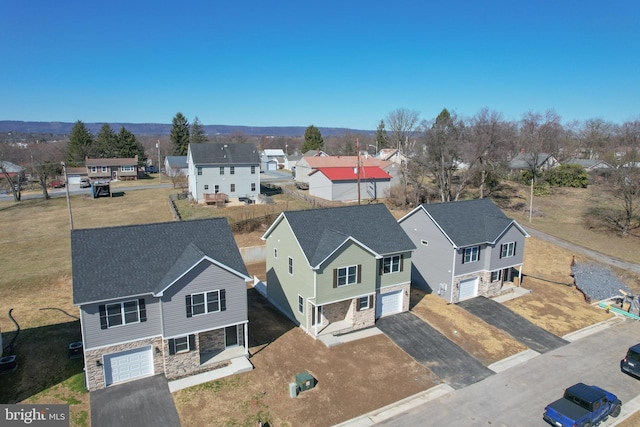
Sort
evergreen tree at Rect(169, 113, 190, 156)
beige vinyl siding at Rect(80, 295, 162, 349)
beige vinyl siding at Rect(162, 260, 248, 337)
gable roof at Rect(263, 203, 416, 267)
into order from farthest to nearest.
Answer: evergreen tree at Rect(169, 113, 190, 156) < gable roof at Rect(263, 203, 416, 267) < beige vinyl siding at Rect(162, 260, 248, 337) < beige vinyl siding at Rect(80, 295, 162, 349)

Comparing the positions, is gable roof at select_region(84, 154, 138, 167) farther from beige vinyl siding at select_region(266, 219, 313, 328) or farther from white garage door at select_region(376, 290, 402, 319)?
white garage door at select_region(376, 290, 402, 319)

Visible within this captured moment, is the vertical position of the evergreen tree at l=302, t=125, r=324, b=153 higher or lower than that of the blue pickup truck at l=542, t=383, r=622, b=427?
higher

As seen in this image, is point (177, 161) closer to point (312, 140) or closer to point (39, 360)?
point (312, 140)

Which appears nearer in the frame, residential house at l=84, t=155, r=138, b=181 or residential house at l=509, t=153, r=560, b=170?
residential house at l=509, t=153, r=560, b=170

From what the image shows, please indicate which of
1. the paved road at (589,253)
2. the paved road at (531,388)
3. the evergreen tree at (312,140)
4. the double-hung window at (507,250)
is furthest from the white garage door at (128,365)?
the evergreen tree at (312,140)

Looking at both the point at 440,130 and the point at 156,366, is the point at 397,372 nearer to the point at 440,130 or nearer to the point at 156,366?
the point at 156,366

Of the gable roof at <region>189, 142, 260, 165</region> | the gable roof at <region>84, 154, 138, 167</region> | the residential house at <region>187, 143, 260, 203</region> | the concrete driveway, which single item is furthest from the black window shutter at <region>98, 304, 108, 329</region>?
the gable roof at <region>84, 154, 138, 167</region>
